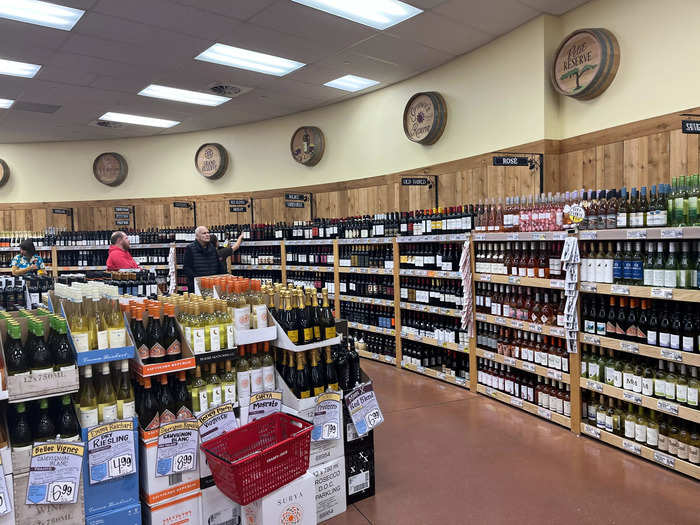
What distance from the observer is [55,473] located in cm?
231

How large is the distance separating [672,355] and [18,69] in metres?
7.79

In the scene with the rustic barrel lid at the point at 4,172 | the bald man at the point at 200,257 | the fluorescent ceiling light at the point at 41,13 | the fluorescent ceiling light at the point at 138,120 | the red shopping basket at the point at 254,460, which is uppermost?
the fluorescent ceiling light at the point at 41,13

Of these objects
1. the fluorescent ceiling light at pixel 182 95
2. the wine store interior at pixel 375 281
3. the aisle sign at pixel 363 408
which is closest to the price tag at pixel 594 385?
the wine store interior at pixel 375 281

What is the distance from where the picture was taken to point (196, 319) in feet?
9.71

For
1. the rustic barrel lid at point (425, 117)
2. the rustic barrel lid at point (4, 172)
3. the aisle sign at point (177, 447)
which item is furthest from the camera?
the rustic barrel lid at point (4, 172)

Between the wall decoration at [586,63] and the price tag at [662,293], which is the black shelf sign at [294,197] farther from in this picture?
the price tag at [662,293]

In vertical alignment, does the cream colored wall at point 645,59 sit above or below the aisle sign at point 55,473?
above

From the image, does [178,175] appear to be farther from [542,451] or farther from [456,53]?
[542,451]

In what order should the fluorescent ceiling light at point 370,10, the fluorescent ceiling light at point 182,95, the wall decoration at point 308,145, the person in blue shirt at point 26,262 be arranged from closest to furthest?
the fluorescent ceiling light at point 370,10 < the person in blue shirt at point 26,262 < the fluorescent ceiling light at point 182,95 < the wall decoration at point 308,145

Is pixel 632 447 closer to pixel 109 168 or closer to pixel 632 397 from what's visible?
pixel 632 397

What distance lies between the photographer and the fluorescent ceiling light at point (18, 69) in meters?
6.41

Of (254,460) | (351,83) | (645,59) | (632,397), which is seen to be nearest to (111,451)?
(254,460)

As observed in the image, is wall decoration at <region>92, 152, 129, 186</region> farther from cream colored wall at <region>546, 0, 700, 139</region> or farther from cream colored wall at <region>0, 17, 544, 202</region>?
cream colored wall at <region>546, 0, 700, 139</region>

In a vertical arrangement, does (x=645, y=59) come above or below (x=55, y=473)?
above
